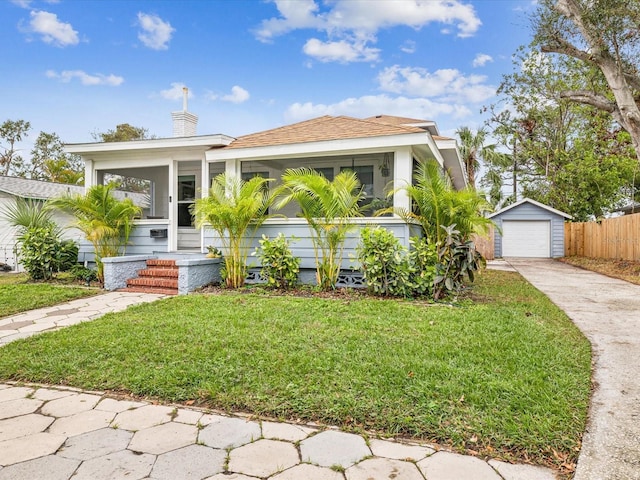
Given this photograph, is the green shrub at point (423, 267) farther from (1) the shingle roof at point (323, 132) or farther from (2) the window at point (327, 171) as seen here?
(2) the window at point (327, 171)

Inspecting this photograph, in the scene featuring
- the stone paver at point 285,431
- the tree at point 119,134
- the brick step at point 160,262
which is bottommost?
the stone paver at point 285,431

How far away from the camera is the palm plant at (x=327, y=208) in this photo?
20.6 ft

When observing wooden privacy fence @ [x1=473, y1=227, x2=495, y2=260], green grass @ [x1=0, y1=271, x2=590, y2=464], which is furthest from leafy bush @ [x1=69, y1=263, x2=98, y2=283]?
wooden privacy fence @ [x1=473, y1=227, x2=495, y2=260]

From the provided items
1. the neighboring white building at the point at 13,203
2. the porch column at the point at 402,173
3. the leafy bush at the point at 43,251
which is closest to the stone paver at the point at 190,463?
the porch column at the point at 402,173

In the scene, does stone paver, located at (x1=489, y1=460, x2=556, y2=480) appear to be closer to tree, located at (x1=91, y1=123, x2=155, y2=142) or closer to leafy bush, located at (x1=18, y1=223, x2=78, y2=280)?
leafy bush, located at (x1=18, y1=223, x2=78, y2=280)

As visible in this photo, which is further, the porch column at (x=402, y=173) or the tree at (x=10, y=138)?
the tree at (x=10, y=138)

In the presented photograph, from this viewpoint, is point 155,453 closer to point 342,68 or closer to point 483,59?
point 342,68

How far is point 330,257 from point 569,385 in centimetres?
432

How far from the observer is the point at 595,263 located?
1349 cm

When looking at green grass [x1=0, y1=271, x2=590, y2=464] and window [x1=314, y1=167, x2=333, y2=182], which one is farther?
window [x1=314, y1=167, x2=333, y2=182]

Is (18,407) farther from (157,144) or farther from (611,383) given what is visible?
(157,144)

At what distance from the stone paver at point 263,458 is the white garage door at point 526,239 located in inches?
713

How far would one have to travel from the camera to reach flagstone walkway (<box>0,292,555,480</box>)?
1847 mm

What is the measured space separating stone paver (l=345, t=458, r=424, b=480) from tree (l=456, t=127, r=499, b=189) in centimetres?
2080
